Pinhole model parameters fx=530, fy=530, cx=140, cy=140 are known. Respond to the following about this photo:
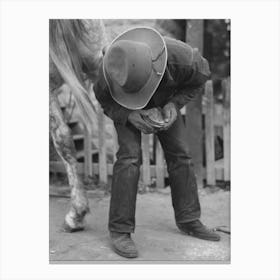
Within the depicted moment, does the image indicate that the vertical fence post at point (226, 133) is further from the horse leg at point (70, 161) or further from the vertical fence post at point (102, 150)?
the horse leg at point (70, 161)

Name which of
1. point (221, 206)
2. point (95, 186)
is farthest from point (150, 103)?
point (95, 186)

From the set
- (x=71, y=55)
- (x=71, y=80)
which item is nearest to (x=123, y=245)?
(x=71, y=80)

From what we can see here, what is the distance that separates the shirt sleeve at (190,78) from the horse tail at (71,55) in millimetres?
686

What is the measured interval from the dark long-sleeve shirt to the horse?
17.5 inches

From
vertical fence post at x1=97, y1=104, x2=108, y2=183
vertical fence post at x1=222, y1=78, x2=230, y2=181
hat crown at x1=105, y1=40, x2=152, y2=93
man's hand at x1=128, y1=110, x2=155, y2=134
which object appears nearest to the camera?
hat crown at x1=105, y1=40, x2=152, y2=93

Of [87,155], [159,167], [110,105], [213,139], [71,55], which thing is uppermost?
[71,55]

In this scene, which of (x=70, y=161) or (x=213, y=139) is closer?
(x=70, y=161)

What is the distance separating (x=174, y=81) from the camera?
3.07 metres

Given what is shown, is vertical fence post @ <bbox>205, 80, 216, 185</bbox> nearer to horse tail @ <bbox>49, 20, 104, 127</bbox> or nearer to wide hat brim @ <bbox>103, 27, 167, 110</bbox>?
horse tail @ <bbox>49, 20, 104, 127</bbox>

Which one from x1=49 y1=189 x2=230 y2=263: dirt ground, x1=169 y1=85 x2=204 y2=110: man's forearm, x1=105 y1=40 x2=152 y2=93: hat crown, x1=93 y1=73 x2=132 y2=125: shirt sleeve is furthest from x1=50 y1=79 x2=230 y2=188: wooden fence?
x1=105 y1=40 x2=152 y2=93: hat crown

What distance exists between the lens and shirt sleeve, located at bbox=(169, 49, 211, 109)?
309 cm

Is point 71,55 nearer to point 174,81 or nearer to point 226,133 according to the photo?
point 174,81

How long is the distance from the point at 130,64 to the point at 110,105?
1.31 ft

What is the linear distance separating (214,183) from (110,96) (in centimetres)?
165
